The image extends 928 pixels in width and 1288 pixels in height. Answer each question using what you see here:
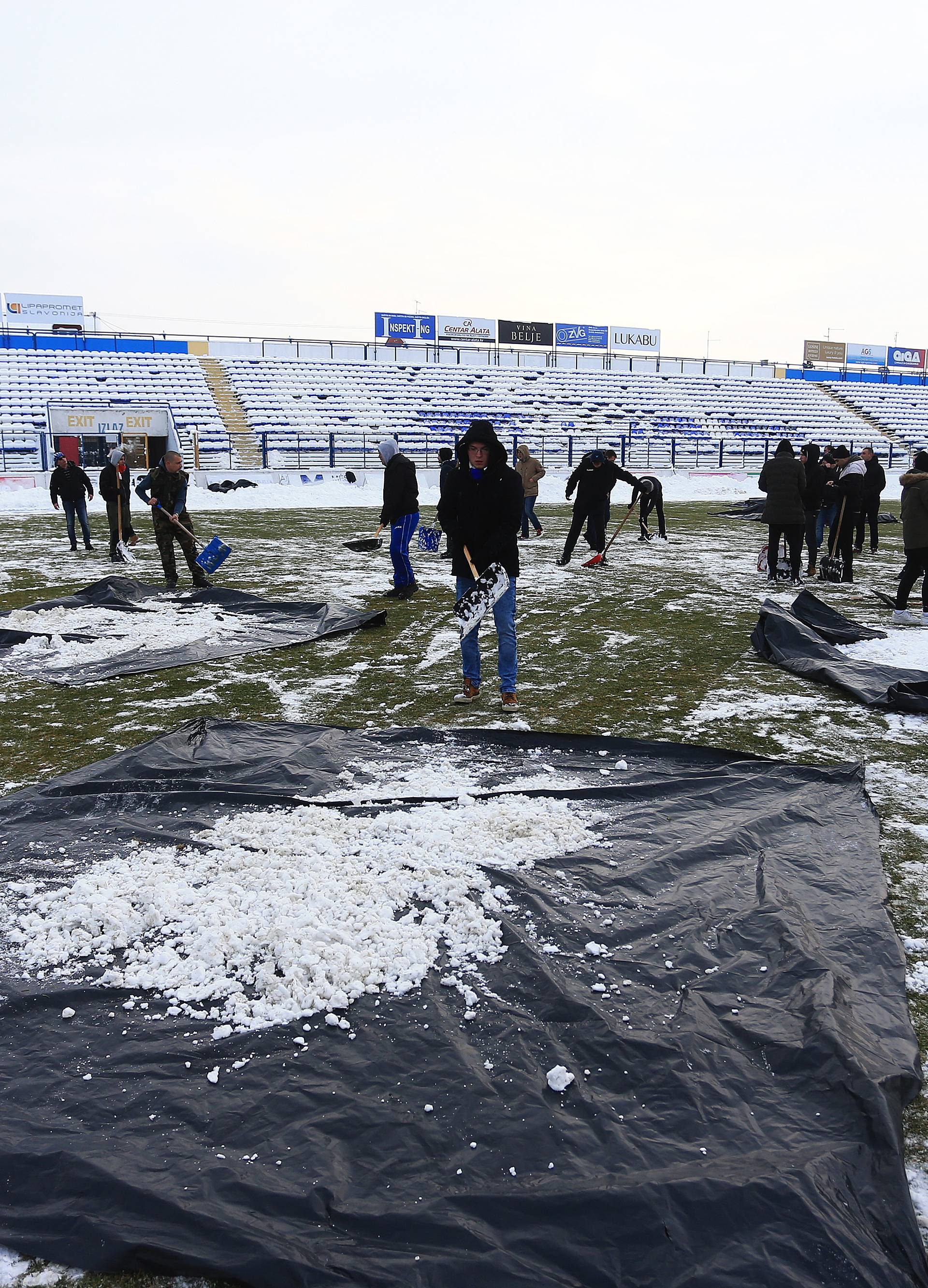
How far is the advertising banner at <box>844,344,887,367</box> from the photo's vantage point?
64.6 m

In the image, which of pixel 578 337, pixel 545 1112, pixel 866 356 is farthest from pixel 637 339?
pixel 545 1112

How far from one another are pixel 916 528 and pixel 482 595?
5.07 metres

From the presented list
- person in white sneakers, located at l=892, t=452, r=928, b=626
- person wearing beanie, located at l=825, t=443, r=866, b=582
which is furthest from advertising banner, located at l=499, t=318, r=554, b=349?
person in white sneakers, located at l=892, t=452, r=928, b=626

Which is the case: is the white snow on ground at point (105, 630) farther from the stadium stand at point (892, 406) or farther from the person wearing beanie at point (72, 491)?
the stadium stand at point (892, 406)

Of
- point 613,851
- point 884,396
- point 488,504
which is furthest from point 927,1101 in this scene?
point 884,396

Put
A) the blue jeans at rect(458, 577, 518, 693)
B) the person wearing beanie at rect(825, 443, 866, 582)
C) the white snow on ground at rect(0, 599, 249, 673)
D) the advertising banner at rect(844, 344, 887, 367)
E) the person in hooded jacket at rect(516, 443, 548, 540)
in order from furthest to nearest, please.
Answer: the advertising banner at rect(844, 344, 887, 367) < the person in hooded jacket at rect(516, 443, 548, 540) < the person wearing beanie at rect(825, 443, 866, 582) < the white snow on ground at rect(0, 599, 249, 673) < the blue jeans at rect(458, 577, 518, 693)

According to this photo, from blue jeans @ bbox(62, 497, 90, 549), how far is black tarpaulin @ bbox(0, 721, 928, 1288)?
12.3m

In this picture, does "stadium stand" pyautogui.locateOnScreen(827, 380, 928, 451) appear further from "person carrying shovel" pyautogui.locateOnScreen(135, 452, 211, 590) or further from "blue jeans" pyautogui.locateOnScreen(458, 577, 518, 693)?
"blue jeans" pyautogui.locateOnScreen(458, 577, 518, 693)

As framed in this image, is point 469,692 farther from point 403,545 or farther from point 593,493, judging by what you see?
point 593,493

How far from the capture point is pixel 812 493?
39.4ft

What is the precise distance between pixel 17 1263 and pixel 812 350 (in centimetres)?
6875

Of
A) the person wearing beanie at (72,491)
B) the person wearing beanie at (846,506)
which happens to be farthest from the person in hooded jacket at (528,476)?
the person wearing beanie at (72,491)

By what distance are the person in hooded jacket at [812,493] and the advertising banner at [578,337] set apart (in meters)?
46.1

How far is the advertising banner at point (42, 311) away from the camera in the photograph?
45375 millimetres
